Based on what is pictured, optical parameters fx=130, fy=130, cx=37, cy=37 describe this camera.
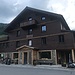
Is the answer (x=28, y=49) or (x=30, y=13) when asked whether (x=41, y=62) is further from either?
(x=30, y=13)

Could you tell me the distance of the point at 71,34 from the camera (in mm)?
22531

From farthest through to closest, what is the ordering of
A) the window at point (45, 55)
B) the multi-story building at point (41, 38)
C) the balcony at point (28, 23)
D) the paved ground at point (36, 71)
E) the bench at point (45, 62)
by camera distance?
the balcony at point (28, 23) < the window at point (45, 55) < the bench at point (45, 62) < the multi-story building at point (41, 38) < the paved ground at point (36, 71)

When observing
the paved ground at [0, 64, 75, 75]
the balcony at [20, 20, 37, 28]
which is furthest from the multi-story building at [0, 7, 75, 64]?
the paved ground at [0, 64, 75, 75]

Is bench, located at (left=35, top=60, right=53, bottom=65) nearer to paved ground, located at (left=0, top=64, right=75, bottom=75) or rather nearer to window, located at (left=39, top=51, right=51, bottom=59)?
window, located at (left=39, top=51, right=51, bottom=59)

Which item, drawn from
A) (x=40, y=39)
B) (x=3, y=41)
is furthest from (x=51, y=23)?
(x=3, y=41)

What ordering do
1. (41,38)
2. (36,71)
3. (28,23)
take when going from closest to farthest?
(36,71) < (41,38) < (28,23)

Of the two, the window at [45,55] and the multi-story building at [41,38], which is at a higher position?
the multi-story building at [41,38]

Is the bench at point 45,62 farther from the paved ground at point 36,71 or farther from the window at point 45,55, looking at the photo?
the paved ground at point 36,71

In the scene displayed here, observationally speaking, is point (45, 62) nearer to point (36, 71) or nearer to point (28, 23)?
point (28, 23)

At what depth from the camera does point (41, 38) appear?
26297 millimetres

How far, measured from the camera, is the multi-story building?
77.8ft

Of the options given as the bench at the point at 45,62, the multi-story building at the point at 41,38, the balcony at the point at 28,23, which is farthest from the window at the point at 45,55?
the balcony at the point at 28,23

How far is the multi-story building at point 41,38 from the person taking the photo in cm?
2370

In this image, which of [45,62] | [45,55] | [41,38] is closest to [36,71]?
[45,62]
